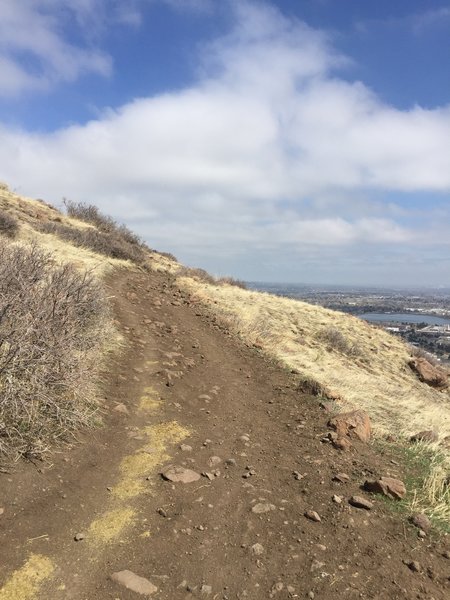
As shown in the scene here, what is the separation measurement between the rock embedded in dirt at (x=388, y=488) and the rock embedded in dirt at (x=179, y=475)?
209 cm

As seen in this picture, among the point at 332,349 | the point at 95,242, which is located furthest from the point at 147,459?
the point at 95,242

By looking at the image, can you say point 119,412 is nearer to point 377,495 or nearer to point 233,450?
point 233,450

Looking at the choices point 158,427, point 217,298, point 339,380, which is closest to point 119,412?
point 158,427

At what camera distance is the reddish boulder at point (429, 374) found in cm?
1639

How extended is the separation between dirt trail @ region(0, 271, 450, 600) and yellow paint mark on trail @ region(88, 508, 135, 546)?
0.05ft

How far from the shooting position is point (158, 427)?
6676mm

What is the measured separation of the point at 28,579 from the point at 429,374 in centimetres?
1616

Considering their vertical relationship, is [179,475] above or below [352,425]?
below

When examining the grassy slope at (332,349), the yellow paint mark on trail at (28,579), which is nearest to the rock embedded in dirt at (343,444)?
the grassy slope at (332,349)

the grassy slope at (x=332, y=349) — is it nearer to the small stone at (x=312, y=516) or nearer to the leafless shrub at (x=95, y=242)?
the leafless shrub at (x=95, y=242)

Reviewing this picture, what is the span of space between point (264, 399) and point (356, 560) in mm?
4729

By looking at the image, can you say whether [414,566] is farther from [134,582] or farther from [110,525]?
[110,525]

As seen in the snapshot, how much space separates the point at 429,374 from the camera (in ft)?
55.1

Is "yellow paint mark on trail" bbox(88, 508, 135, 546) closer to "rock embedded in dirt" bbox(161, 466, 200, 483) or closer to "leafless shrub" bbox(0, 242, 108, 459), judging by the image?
"rock embedded in dirt" bbox(161, 466, 200, 483)
